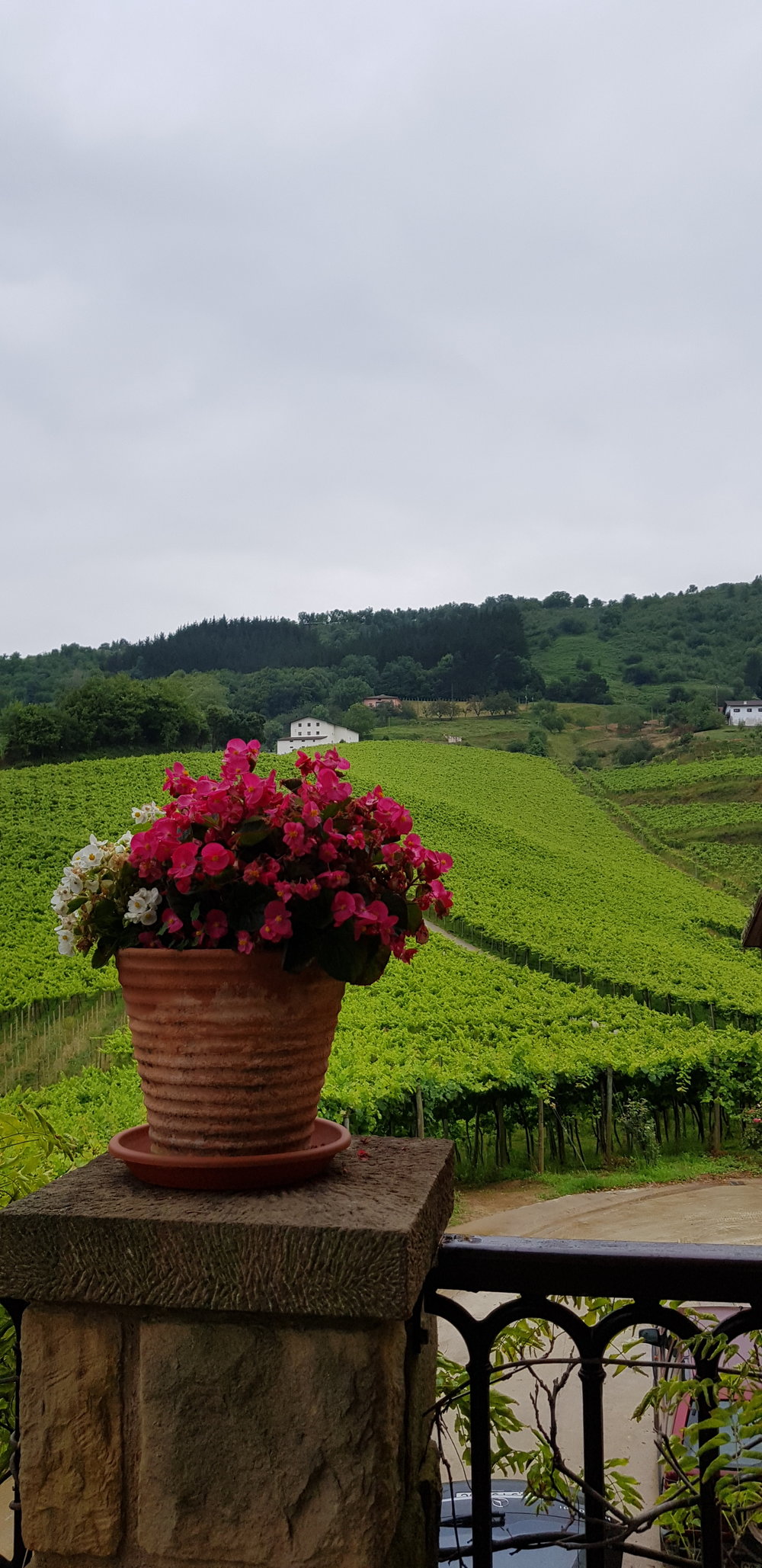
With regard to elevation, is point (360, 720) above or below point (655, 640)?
below

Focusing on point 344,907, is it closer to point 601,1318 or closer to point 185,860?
point 185,860

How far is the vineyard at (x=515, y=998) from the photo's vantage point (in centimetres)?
1241

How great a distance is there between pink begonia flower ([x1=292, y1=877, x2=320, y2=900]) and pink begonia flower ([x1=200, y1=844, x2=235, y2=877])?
73mm

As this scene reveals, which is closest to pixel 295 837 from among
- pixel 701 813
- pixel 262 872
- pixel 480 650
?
pixel 262 872

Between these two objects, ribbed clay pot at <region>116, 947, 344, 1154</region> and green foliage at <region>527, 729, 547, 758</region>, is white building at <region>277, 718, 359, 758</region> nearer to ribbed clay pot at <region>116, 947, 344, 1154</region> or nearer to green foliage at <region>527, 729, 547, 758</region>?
green foliage at <region>527, 729, 547, 758</region>

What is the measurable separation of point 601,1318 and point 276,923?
0.49 metres

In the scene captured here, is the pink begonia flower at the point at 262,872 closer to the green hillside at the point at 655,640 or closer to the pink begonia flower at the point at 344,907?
the pink begonia flower at the point at 344,907

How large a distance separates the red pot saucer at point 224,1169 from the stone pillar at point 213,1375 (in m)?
0.04

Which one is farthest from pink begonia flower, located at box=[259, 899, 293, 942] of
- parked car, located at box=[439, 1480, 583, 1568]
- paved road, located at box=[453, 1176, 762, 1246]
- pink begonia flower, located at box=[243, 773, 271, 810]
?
paved road, located at box=[453, 1176, 762, 1246]

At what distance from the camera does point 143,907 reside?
1076mm

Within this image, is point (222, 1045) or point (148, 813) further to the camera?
point (148, 813)

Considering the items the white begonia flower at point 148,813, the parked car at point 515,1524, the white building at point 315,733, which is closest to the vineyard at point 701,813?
the white building at point 315,733

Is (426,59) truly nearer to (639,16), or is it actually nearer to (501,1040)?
(639,16)

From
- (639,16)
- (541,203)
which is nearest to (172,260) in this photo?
(541,203)
